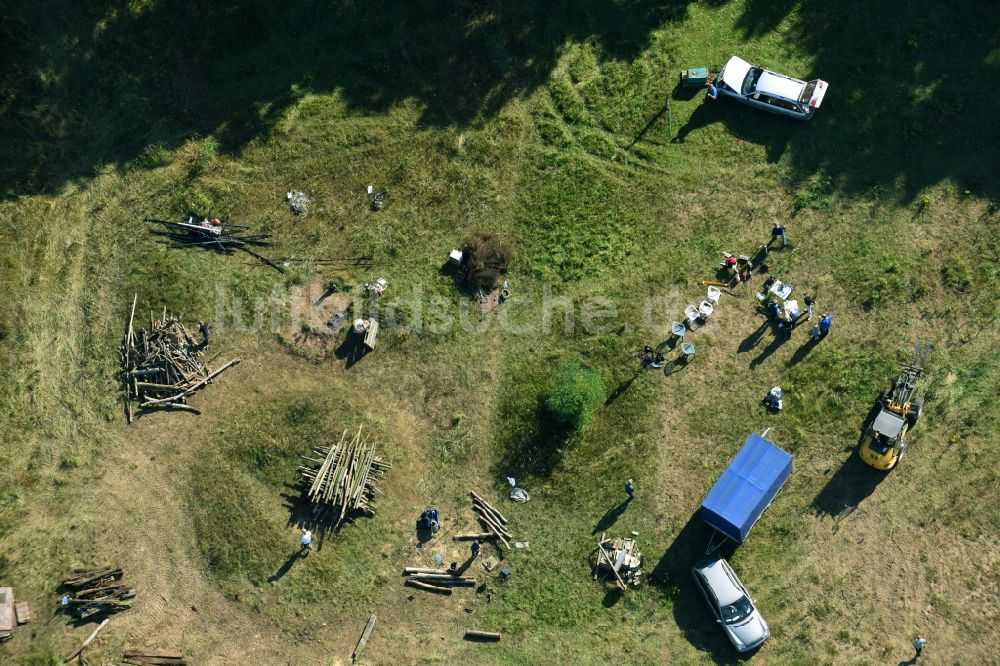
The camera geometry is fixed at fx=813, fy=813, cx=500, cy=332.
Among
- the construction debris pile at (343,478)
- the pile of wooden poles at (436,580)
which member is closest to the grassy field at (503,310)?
the pile of wooden poles at (436,580)

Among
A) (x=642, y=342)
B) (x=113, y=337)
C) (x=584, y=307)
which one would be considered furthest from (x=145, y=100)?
(x=642, y=342)

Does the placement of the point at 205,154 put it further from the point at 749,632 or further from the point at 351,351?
the point at 749,632

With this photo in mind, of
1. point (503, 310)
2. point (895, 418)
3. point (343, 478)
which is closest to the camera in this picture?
point (895, 418)

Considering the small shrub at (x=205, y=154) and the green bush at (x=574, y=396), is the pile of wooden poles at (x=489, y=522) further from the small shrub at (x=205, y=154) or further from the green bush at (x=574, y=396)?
the small shrub at (x=205, y=154)

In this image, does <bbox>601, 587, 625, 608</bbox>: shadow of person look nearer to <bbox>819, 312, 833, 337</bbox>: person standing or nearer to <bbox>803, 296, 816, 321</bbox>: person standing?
<bbox>819, 312, 833, 337</bbox>: person standing

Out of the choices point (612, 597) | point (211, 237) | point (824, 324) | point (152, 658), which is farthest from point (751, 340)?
point (152, 658)

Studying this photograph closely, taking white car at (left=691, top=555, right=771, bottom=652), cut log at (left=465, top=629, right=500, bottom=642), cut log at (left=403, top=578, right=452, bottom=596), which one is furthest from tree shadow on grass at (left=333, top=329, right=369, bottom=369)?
white car at (left=691, top=555, right=771, bottom=652)
